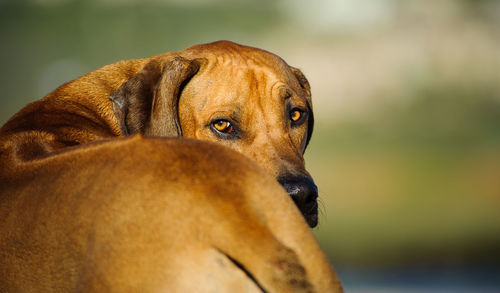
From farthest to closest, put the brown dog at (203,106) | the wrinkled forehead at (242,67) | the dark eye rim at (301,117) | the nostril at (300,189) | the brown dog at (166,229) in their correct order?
the dark eye rim at (301,117) → the wrinkled forehead at (242,67) → the brown dog at (203,106) → the nostril at (300,189) → the brown dog at (166,229)

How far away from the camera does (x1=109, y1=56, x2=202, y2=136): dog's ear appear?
345cm

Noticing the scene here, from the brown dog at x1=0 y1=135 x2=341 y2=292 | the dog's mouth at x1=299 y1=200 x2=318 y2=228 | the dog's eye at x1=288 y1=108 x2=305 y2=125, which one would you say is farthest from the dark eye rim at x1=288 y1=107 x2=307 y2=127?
the brown dog at x1=0 y1=135 x2=341 y2=292

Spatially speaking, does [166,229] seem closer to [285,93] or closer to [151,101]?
[151,101]

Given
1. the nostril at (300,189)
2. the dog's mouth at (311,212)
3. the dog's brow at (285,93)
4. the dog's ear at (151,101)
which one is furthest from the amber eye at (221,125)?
the dog's mouth at (311,212)

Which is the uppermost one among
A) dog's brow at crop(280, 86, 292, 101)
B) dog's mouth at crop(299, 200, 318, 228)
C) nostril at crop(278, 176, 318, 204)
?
dog's brow at crop(280, 86, 292, 101)

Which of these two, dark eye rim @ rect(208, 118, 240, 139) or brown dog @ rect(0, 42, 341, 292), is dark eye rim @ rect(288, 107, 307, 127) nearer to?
dark eye rim @ rect(208, 118, 240, 139)

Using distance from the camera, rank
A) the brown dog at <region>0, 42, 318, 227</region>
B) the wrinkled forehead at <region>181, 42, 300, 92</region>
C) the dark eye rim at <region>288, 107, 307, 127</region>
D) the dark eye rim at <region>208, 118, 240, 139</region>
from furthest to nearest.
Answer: the dark eye rim at <region>288, 107, 307, 127</region> < the wrinkled forehead at <region>181, 42, 300, 92</region> < the dark eye rim at <region>208, 118, 240, 139</region> < the brown dog at <region>0, 42, 318, 227</region>

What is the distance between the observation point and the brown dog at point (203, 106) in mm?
3391

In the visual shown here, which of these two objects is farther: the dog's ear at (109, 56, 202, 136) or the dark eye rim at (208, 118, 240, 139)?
the dark eye rim at (208, 118, 240, 139)

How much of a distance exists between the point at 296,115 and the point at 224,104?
20.1 inches

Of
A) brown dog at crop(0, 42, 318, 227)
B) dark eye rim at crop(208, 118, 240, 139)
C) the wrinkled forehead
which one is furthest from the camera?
the wrinkled forehead

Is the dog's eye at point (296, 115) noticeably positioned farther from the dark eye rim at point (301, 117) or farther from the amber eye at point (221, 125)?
the amber eye at point (221, 125)

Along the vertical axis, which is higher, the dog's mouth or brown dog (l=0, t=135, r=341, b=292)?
the dog's mouth

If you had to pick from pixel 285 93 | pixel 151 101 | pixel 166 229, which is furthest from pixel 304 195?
pixel 166 229
